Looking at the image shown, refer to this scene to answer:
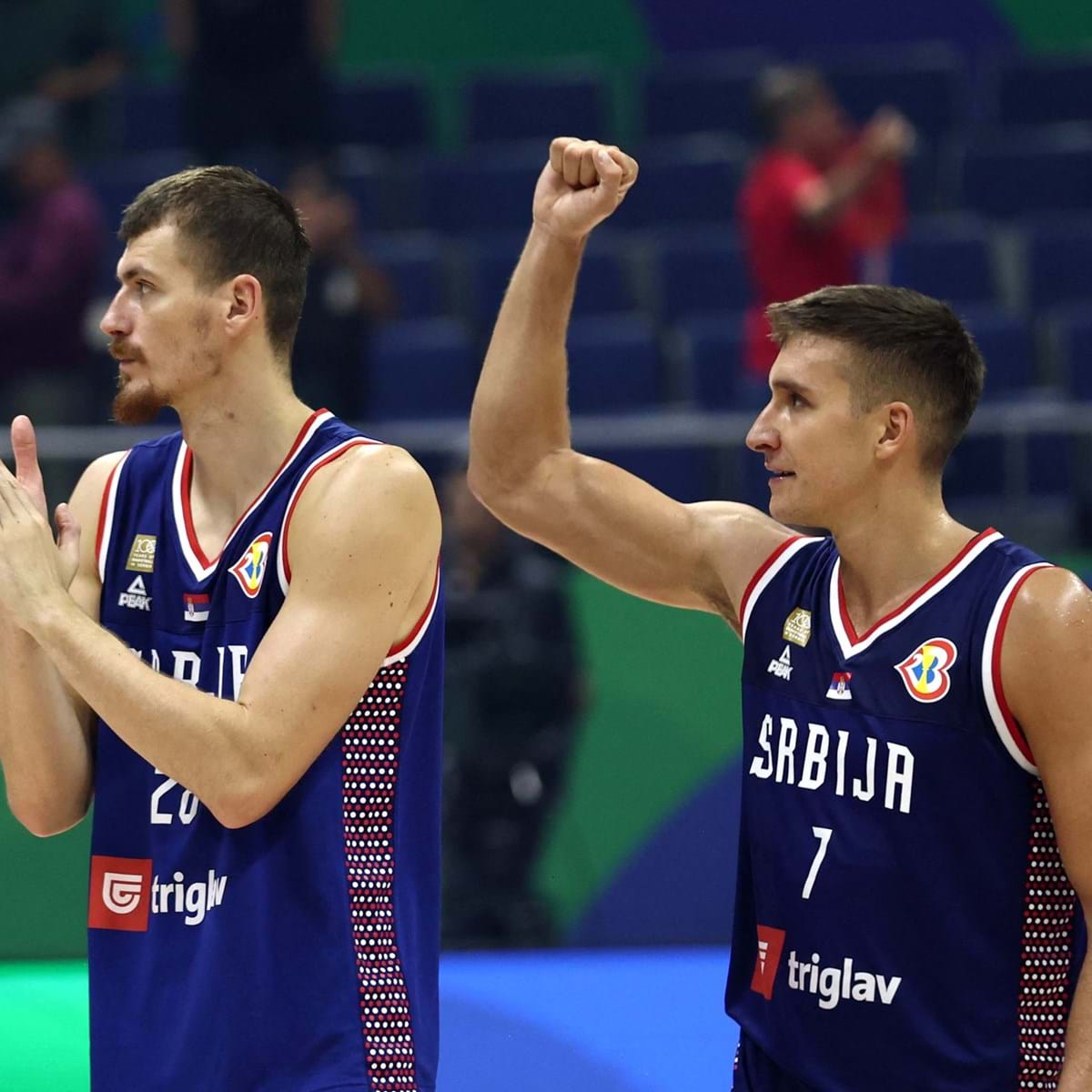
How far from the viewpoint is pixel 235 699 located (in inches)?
116

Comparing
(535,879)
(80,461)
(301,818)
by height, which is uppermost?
(80,461)

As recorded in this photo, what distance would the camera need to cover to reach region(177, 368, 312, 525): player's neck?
3125 millimetres

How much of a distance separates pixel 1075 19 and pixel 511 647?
941 centimetres

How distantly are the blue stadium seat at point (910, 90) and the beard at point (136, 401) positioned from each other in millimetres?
8875

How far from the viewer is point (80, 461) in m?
5.64

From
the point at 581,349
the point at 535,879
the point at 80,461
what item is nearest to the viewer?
the point at 535,879

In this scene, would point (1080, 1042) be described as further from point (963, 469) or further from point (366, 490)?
point (963, 469)

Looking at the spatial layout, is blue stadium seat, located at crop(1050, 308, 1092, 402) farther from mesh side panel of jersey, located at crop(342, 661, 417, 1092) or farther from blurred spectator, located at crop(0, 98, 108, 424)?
mesh side panel of jersey, located at crop(342, 661, 417, 1092)

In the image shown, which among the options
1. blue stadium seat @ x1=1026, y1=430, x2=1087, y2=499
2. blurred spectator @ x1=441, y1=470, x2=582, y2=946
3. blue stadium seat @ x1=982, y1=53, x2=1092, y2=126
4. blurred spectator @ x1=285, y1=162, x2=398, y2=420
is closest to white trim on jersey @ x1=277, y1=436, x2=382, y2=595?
blurred spectator @ x1=441, y1=470, x2=582, y2=946

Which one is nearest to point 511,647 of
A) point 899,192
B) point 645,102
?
point 899,192

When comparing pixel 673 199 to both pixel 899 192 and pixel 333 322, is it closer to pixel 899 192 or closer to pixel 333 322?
pixel 899 192

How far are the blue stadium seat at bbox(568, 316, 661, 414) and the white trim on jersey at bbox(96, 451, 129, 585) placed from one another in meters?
5.68

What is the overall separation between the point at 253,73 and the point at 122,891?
7457 millimetres

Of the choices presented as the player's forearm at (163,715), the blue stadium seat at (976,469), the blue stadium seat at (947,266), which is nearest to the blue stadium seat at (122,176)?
the blue stadium seat at (947,266)
